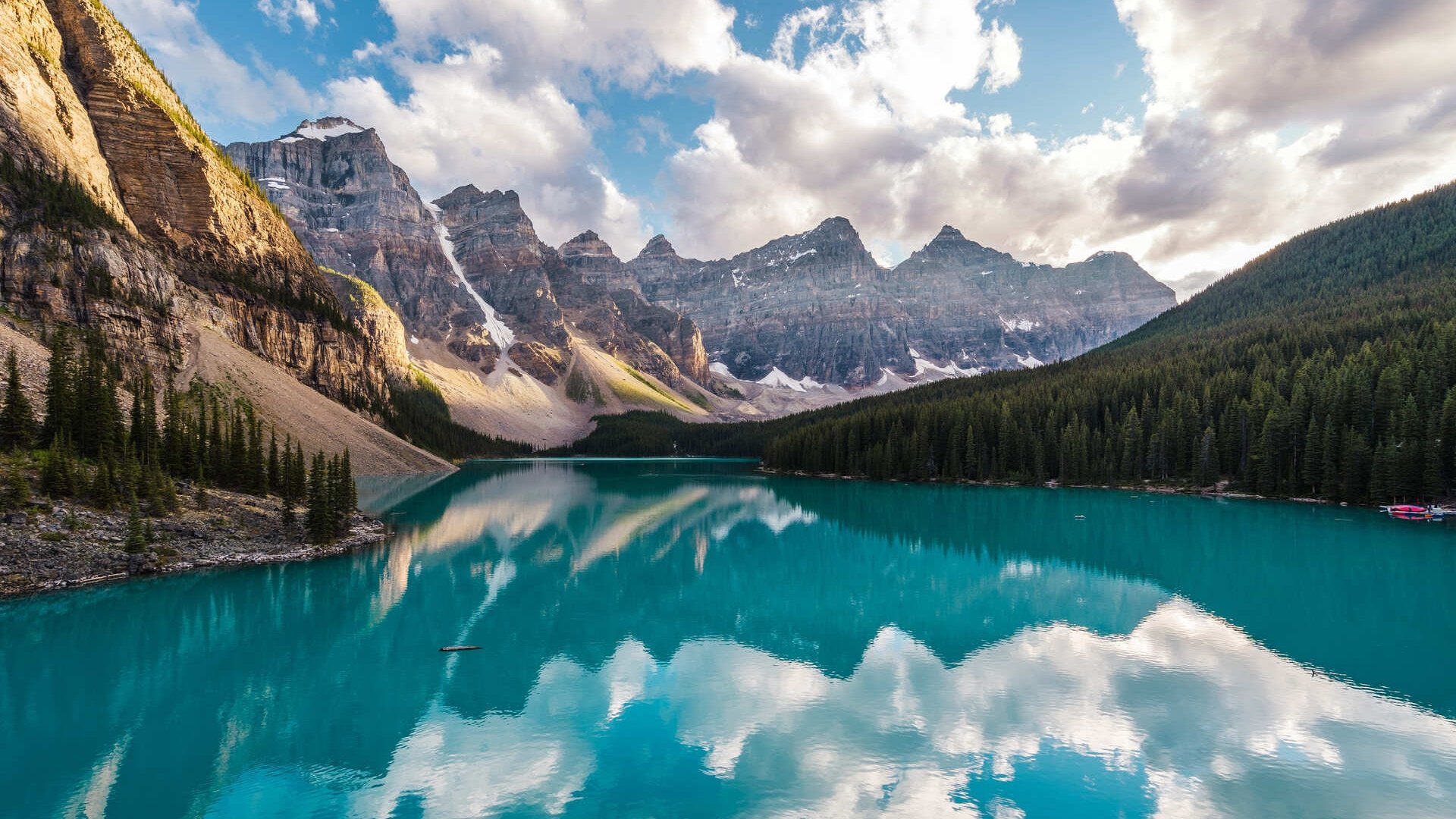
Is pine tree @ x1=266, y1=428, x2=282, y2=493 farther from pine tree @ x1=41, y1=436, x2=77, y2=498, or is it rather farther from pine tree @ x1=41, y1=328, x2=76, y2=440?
pine tree @ x1=41, y1=436, x2=77, y2=498

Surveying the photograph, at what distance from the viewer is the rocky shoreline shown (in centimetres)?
2522

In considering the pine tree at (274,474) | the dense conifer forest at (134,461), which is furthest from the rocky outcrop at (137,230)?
the pine tree at (274,474)

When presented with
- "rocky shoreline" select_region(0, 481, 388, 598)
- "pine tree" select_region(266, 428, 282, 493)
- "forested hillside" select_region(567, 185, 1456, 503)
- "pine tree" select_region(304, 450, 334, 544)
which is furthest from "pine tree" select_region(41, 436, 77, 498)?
"forested hillside" select_region(567, 185, 1456, 503)

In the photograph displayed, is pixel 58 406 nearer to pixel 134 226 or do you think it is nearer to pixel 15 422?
pixel 15 422

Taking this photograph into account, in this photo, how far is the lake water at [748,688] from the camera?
12.5 metres

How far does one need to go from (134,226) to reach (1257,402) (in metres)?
138

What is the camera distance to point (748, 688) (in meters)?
18.3

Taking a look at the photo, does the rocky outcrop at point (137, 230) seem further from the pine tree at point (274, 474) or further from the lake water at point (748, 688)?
the lake water at point (748, 688)

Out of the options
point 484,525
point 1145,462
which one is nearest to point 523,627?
point 484,525

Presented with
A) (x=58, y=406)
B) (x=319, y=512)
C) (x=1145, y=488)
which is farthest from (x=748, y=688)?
(x=1145, y=488)

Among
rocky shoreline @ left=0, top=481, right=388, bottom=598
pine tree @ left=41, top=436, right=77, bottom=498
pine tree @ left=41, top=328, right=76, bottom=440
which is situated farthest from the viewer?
pine tree @ left=41, top=328, right=76, bottom=440

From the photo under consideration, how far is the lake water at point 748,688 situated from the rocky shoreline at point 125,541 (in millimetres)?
1311

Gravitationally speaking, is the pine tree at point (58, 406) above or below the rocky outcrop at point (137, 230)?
below

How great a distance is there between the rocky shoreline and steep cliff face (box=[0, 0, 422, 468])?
1919 inches
